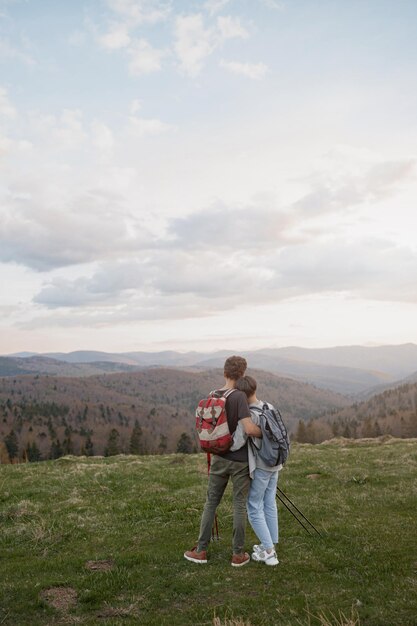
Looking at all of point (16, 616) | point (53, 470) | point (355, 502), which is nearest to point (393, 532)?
point (355, 502)

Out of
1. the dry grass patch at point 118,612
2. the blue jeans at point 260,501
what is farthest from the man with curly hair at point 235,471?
the dry grass patch at point 118,612

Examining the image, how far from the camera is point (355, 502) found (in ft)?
48.4

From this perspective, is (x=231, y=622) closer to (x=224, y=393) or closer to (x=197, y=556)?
(x=197, y=556)

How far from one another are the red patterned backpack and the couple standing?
14cm

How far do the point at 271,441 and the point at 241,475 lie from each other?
97 centimetres

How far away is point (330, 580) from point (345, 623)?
2.01 m

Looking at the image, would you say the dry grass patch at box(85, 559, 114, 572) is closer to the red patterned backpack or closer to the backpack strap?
the red patterned backpack

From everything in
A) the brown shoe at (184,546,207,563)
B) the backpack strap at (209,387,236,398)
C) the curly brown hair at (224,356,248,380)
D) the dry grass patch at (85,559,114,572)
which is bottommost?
the dry grass patch at (85,559,114,572)

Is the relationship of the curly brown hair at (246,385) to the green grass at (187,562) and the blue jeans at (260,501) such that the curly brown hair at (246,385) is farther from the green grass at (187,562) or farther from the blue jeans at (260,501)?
the green grass at (187,562)

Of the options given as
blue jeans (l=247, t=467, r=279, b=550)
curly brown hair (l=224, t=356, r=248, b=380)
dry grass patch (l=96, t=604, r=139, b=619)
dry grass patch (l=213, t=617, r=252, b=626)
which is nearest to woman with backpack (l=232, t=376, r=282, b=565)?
blue jeans (l=247, t=467, r=279, b=550)

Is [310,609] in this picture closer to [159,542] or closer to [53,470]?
[159,542]

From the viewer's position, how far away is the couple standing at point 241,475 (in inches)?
360

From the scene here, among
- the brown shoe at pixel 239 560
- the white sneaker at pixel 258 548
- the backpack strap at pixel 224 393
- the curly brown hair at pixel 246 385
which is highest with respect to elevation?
the curly brown hair at pixel 246 385

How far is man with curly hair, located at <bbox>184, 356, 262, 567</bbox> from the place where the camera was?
9125 millimetres
